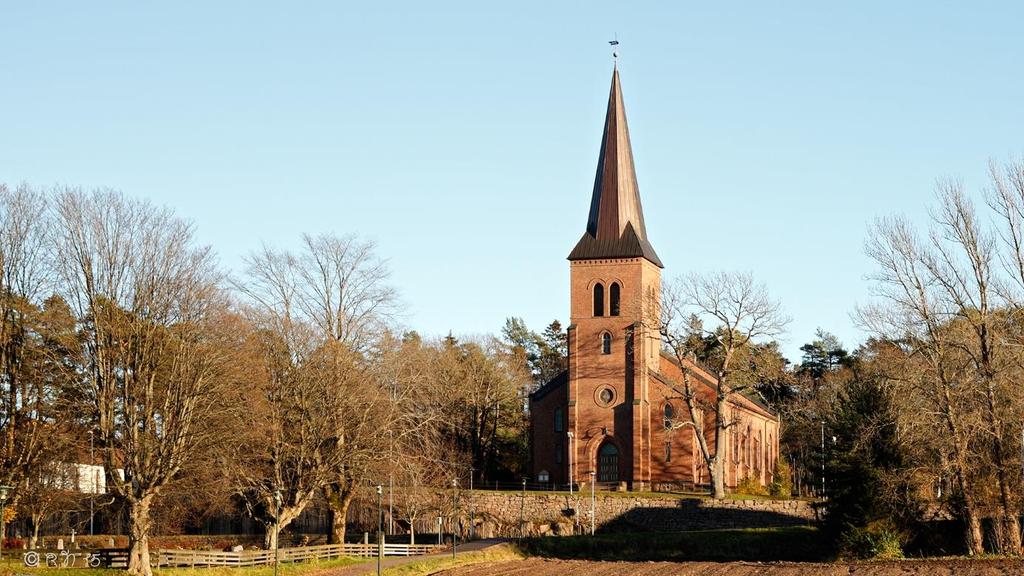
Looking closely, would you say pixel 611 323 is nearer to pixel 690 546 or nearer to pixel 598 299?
pixel 598 299

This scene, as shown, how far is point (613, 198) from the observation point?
72.6 m

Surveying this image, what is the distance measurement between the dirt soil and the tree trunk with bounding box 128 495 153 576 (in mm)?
9945

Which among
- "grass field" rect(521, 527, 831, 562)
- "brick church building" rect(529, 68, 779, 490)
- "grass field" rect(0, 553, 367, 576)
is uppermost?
"brick church building" rect(529, 68, 779, 490)

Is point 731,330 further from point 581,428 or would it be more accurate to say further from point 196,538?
point 196,538

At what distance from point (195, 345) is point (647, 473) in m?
33.0

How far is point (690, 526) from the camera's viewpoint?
62250 mm

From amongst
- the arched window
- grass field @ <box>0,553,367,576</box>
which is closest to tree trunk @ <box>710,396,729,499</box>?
the arched window

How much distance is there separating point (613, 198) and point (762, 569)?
35.9 metres

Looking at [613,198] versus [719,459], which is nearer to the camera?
[719,459]

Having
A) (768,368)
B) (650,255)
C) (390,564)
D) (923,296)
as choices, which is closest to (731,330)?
(768,368)

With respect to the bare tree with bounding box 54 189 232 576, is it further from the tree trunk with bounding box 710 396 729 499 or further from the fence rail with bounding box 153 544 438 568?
the tree trunk with bounding box 710 396 729 499

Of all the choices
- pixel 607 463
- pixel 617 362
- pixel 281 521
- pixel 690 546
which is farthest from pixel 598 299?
pixel 281 521

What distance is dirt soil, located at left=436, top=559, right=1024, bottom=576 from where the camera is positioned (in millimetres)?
37031

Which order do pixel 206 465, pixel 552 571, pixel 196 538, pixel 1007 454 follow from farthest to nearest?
pixel 196 538, pixel 206 465, pixel 1007 454, pixel 552 571
